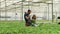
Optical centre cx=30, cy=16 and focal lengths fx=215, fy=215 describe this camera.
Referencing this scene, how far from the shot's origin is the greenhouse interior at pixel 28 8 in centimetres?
2341

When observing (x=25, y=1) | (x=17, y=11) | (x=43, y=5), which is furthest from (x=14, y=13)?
(x=43, y=5)

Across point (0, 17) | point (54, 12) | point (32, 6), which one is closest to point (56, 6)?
point (54, 12)

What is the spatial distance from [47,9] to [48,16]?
0.80 m

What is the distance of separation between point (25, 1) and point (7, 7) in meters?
2.14

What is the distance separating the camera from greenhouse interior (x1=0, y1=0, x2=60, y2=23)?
76.8ft

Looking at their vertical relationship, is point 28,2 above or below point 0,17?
above

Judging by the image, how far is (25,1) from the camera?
79.9 feet

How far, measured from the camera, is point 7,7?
24.2 metres

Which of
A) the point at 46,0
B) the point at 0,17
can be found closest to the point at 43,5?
the point at 46,0

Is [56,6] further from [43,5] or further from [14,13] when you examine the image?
[14,13]

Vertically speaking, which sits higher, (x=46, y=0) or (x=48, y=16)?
(x=46, y=0)

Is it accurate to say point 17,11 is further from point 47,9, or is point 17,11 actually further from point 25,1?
point 47,9

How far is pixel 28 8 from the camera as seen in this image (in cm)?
2341

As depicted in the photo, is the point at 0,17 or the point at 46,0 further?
the point at 46,0
